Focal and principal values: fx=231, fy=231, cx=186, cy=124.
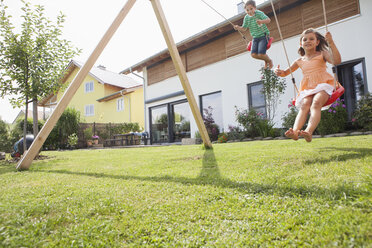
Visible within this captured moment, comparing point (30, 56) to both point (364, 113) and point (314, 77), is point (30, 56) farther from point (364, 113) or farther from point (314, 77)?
point (364, 113)

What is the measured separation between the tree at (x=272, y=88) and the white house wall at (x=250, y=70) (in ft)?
0.61

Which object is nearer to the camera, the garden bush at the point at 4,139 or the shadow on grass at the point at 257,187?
the shadow on grass at the point at 257,187

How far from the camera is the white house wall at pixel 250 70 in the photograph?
22.4ft

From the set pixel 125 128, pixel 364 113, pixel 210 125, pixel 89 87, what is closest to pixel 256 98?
pixel 210 125

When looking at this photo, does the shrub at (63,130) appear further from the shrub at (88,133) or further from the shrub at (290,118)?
the shrub at (290,118)

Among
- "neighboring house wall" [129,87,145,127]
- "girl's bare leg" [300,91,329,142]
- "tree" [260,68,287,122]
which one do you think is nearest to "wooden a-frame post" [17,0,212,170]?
"girl's bare leg" [300,91,329,142]

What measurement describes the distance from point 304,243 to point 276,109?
7938mm

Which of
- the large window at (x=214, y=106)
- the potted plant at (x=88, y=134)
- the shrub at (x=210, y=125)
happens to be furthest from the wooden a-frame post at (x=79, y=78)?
the potted plant at (x=88, y=134)

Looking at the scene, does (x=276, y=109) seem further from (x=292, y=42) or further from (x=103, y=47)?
(x=103, y=47)

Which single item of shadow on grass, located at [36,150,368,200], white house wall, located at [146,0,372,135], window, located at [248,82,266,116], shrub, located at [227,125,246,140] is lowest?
shadow on grass, located at [36,150,368,200]

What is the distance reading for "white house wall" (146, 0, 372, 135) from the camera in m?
6.82

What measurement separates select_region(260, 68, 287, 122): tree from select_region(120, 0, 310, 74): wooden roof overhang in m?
2.38

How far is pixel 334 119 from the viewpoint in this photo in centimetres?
645

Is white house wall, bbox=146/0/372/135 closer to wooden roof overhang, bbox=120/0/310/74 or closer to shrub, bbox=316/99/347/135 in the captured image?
shrub, bbox=316/99/347/135
